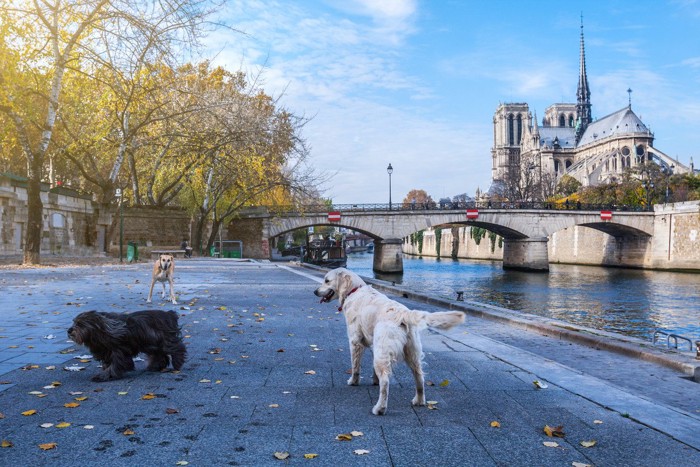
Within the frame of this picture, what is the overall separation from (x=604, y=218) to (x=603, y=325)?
40.5 metres

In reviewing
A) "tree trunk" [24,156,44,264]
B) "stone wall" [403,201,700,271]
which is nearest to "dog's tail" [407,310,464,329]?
"tree trunk" [24,156,44,264]

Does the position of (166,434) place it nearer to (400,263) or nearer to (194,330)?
(194,330)

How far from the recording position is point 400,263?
2015 inches

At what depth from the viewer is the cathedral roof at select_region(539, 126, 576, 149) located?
135 m

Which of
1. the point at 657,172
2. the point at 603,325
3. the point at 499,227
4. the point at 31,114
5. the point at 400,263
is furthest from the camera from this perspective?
the point at 657,172

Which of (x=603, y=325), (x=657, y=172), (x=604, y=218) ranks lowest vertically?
(x=603, y=325)

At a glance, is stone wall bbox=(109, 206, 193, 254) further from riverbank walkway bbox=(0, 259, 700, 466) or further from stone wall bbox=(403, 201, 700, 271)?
stone wall bbox=(403, 201, 700, 271)

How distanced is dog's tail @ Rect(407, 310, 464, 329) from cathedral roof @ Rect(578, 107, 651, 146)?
115 m

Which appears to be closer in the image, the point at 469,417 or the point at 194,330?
the point at 469,417

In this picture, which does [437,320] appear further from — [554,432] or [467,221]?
[467,221]

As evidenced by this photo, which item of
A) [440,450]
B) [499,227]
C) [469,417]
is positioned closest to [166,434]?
[440,450]

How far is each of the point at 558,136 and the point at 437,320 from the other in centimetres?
14338

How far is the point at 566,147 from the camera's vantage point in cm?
13388

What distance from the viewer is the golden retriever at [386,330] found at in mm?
4191
